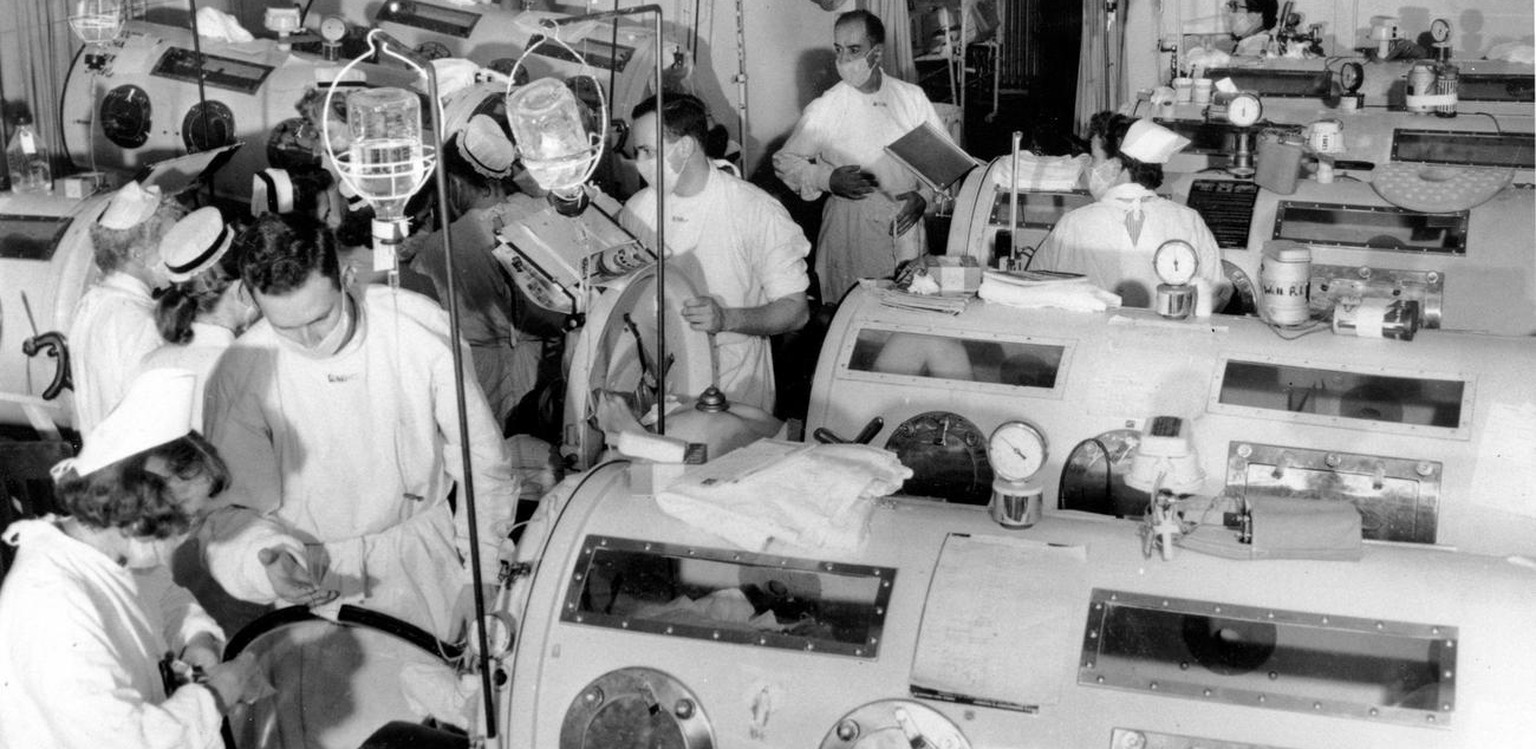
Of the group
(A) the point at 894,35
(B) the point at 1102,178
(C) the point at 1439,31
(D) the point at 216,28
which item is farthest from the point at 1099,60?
(D) the point at 216,28

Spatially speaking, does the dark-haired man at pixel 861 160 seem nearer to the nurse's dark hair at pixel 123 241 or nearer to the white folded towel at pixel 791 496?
the nurse's dark hair at pixel 123 241

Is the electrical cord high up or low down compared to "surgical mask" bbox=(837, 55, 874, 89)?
down

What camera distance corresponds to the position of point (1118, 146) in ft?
19.4

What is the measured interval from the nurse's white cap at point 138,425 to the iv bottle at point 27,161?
362 centimetres

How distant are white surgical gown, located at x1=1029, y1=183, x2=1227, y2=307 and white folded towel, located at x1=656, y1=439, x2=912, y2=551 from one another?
236cm

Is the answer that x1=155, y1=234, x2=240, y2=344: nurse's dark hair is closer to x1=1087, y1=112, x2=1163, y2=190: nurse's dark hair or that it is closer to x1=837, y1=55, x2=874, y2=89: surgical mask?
x1=1087, y1=112, x2=1163, y2=190: nurse's dark hair

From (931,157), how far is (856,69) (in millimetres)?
1057

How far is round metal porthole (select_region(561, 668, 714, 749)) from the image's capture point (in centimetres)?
313

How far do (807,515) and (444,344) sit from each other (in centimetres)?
122

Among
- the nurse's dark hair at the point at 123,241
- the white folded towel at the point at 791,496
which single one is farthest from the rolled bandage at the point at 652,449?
the nurse's dark hair at the point at 123,241

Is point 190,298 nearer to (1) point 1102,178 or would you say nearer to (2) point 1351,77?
(1) point 1102,178

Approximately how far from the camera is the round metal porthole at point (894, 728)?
2.97 m

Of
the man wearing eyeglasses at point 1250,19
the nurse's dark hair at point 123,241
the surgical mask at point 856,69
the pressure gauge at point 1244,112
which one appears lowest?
the nurse's dark hair at point 123,241

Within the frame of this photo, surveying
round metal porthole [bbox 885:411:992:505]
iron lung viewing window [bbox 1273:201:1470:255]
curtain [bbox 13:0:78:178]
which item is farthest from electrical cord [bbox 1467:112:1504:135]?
curtain [bbox 13:0:78:178]
